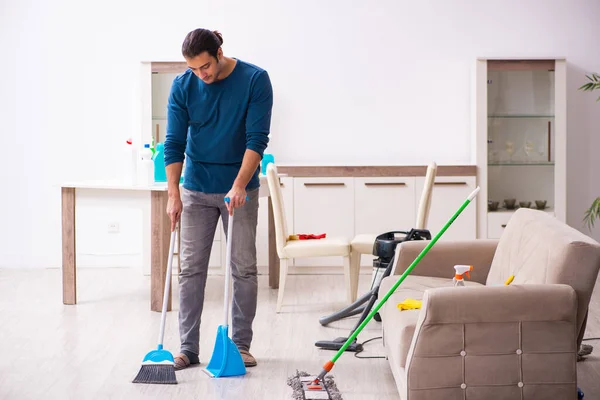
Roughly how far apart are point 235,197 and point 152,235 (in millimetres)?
1375

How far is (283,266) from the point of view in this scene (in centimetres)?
468

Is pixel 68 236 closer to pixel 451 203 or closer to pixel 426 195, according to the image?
pixel 426 195

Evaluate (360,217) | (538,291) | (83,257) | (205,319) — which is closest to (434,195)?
(360,217)

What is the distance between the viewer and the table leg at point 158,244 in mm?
4539

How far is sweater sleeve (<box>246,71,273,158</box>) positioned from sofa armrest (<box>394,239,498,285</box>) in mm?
788

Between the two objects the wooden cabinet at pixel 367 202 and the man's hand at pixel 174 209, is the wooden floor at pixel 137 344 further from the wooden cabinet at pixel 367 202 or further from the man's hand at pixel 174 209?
the man's hand at pixel 174 209

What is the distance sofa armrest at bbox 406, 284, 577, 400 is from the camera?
258 centimetres

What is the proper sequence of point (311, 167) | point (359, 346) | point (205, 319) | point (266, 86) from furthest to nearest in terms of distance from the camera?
point (311, 167), point (205, 319), point (359, 346), point (266, 86)

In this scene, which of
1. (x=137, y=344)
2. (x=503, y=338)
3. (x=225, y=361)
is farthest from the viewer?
(x=137, y=344)

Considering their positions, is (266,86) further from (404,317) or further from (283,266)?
(283,266)

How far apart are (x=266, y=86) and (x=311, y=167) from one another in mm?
2360

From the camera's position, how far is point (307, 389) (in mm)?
3146

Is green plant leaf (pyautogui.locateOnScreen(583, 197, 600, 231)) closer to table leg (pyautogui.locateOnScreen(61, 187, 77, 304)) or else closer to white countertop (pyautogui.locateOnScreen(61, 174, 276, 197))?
white countertop (pyautogui.locateOnScreen(61, 174, 276, 197))

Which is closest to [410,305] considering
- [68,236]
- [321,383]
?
[321,383]
